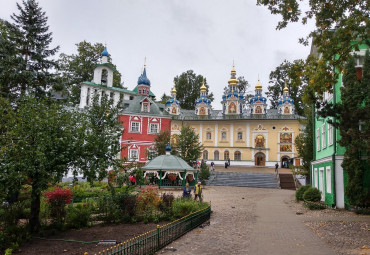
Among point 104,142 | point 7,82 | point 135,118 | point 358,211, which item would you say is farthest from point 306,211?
point 135,118

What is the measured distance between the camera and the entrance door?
172ft

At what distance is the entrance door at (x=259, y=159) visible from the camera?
172 ft

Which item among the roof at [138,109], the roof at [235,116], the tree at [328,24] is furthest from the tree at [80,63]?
the tree at [328,24]

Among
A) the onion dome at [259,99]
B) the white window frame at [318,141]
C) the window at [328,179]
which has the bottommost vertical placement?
the window at [328,179]

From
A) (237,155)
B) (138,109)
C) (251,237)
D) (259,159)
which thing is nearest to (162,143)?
(138,109)

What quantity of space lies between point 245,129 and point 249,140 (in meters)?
2.01

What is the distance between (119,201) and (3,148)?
18.8 ft

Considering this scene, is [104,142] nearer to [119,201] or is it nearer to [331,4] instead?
[119,201]

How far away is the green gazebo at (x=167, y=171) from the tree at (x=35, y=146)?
1558cm

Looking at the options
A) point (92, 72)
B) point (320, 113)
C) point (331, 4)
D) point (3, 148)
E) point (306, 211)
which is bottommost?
point (306, 211)

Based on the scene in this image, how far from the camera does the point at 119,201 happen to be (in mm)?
12711

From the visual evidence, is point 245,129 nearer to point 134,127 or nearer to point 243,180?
point 243,180

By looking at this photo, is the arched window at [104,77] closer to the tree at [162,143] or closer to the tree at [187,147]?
the tree at [162,143]

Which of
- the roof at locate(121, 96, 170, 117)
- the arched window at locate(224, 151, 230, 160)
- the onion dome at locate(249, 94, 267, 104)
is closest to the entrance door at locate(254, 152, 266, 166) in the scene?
the arched window at locate(224, 151, 230, 160)
